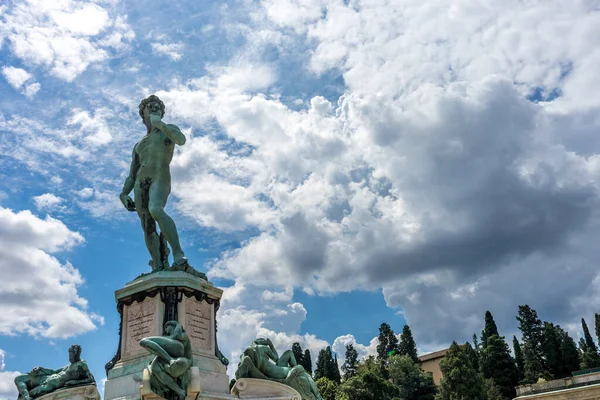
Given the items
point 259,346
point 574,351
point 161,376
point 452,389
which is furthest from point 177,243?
point 574,351

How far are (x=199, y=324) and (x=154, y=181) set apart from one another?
3.94m

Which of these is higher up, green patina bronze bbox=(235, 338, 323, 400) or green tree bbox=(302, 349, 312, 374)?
green tree bbox=(302, 349, 312, 374)

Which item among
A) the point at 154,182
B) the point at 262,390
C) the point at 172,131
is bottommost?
the point at 262,390

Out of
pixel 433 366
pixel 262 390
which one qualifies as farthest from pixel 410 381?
pixel 262 390

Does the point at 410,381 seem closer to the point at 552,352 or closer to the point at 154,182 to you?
the point at 552,352

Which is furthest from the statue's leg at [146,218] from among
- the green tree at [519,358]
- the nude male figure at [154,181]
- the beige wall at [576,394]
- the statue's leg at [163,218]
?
the green tree at [519,358]

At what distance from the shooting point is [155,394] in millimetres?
10664

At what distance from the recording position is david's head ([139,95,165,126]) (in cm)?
1553

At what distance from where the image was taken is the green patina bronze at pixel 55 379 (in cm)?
1292

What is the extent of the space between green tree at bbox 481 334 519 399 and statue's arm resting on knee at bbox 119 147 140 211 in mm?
76194

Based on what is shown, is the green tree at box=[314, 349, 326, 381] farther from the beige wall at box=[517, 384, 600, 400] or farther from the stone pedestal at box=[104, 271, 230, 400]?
the stone pedestal at box=[104, 271, 230, 400]

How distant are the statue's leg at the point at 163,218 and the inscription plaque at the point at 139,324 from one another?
135 centimetres

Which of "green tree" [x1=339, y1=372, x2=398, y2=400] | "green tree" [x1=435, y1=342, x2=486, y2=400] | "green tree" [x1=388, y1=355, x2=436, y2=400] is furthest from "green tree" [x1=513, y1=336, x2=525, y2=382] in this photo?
"green tree" [x1=339, y1=372, x2=398, y2=400]

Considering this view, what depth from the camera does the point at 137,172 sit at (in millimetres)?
15438
